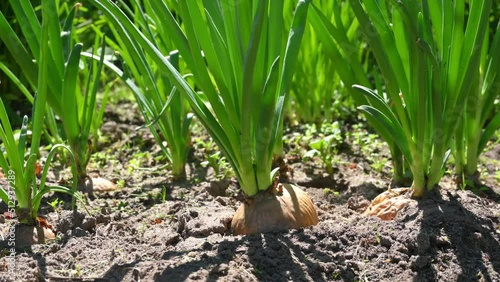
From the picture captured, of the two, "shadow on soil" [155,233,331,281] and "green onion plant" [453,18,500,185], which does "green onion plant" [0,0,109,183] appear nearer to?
"shadow on soil" [155,233,331,281]

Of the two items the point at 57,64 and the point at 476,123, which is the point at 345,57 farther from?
the point at 57,64

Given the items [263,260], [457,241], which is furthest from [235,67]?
[457,241]

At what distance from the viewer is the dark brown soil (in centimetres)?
182

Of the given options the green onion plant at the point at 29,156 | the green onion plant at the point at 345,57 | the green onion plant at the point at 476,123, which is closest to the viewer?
the green onion plant at the point at 29,156

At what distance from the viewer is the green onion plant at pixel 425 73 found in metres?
2.04

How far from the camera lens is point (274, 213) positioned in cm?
206

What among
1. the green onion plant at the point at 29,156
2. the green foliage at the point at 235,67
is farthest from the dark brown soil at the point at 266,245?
the green foliage at the point at 235,67

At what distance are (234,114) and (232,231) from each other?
1.13 feet

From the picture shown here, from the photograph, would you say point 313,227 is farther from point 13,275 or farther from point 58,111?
point 58,111

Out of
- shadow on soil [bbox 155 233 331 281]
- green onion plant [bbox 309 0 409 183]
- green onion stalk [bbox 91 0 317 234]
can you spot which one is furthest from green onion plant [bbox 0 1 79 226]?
green onion plant [bbox 309 0 409 183]

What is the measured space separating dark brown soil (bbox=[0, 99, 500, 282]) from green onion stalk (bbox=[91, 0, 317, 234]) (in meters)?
0.14

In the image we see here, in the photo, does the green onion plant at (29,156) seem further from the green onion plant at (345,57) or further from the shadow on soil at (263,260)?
the green onion plant at (345,57)

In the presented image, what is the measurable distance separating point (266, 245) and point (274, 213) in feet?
0.52

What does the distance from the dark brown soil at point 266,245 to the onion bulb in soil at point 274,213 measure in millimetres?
46
